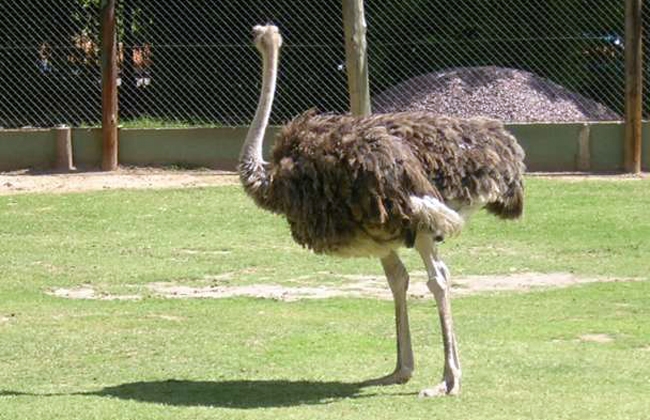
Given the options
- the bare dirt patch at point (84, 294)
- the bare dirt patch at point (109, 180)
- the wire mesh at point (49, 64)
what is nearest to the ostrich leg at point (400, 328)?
the bare dirt patch at point (84, 294)

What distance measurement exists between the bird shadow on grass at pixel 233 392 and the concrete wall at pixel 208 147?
7.71 metres

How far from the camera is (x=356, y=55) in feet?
43.8

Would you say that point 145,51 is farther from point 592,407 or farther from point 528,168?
point 592,407

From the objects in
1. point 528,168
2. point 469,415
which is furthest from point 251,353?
point 528,168

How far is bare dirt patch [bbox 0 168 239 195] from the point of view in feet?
45.0

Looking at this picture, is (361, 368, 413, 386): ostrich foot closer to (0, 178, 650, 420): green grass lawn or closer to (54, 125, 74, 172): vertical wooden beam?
(0, 178, 650, 420): green grass lawn

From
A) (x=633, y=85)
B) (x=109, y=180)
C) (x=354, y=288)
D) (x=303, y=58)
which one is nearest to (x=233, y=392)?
(x=354, y=288)

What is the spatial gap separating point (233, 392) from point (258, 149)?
113 cm

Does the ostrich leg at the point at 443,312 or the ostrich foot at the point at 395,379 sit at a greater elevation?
the ostrich leg at the point at 443,312

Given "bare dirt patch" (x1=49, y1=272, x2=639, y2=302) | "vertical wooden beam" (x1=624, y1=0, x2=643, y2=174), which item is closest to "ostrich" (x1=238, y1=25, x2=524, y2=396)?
"bare dirt patch" (x1=49, y1=272, x2=639, y2=302)

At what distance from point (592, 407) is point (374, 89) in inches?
413

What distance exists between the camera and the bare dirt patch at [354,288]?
9.16 m

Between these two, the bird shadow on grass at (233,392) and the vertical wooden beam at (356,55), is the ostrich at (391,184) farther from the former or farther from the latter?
the vertical wooden beam at (356,55)

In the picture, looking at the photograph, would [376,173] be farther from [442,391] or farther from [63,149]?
[63,149]
